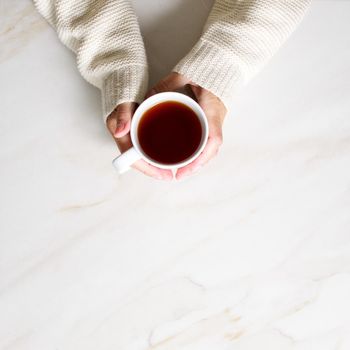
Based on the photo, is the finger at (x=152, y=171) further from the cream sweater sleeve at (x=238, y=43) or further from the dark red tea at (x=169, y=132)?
the cream sweater sleeve at (x=238, y=43)

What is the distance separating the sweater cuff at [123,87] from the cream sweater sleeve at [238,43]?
6cm

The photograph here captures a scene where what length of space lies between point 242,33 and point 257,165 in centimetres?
22

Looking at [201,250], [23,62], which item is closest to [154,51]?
[23,62]

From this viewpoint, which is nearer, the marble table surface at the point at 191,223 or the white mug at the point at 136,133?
the white mug at the point at 136,133

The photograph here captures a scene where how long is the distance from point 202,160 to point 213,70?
0.14m

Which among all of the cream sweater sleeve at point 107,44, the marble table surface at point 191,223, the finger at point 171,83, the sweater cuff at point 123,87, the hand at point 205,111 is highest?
the cream sweater sleeve at point 107,44

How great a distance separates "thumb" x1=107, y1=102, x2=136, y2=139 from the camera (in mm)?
774

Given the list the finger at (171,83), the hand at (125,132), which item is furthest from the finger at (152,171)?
the finger at (171,83)

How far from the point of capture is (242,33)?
81 cm

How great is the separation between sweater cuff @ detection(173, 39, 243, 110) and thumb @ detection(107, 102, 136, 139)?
10 cm

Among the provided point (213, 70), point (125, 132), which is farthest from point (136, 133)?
point (213, 70)

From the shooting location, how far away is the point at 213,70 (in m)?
0.81

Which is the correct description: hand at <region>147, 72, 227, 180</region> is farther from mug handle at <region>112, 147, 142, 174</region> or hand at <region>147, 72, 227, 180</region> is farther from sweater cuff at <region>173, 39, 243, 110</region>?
Result: mug handle at <region>112, 147, 142, 174</region>

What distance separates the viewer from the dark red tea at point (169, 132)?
760 millimetres
